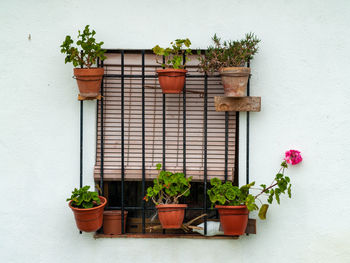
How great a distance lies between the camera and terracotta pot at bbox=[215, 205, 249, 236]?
147 inches

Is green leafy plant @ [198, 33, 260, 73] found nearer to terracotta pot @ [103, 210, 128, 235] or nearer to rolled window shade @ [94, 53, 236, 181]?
rolled window shade @ [94, 53, 236, 181]

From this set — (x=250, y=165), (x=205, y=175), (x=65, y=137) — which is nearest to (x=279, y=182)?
(x=250, y=165)

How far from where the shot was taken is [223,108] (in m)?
3.91

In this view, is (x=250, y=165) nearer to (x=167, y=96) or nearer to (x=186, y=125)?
(x=186, y=125)

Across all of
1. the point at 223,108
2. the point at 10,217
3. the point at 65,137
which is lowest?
the point at 10,217

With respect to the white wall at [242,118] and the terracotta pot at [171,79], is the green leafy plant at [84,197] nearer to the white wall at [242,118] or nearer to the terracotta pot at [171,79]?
the white wall at [242,118]

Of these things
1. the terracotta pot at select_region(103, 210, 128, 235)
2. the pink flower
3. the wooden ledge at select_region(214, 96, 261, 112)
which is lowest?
the terracotta pot at select_region(103, 210, 128, 235)

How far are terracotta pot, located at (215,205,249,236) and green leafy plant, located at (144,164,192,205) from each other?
1.09 feet

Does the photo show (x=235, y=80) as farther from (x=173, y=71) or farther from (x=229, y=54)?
(x=173, y=71)

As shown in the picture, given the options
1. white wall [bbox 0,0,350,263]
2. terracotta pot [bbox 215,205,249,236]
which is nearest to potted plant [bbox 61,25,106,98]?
white wall [bbox 0,0,350,263]

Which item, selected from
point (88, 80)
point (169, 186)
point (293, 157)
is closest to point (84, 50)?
point (88, 80)

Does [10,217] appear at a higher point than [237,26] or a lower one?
lower

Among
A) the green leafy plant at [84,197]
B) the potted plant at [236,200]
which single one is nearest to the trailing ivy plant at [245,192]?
the potted plant at [236,200]

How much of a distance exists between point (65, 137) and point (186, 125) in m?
1.06
